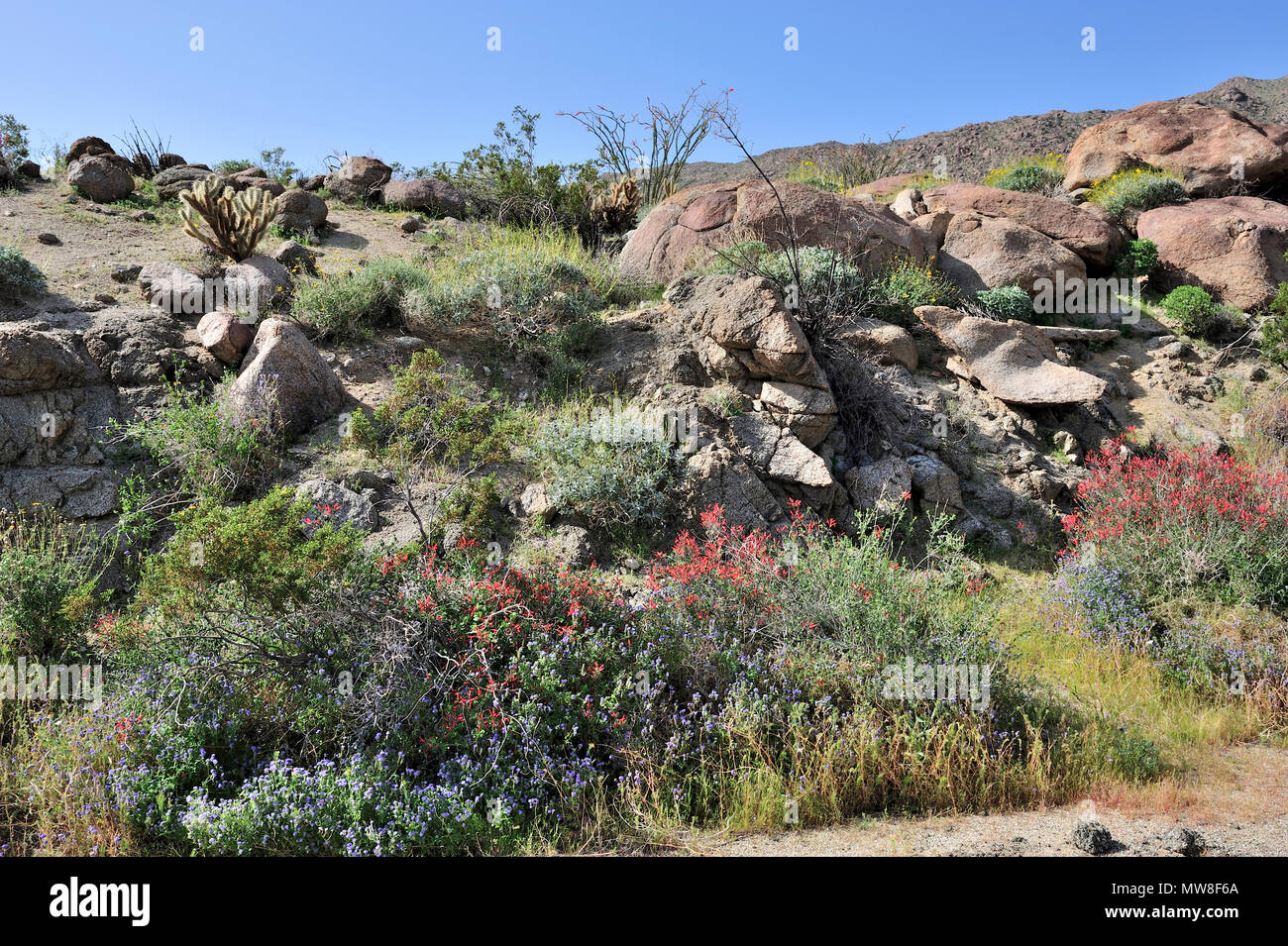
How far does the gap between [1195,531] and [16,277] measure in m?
12.5

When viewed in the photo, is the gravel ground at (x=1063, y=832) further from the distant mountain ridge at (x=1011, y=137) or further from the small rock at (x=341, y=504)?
the distant mountain ridge at (x=1011, y=137)

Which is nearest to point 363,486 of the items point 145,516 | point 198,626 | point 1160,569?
point 145,516

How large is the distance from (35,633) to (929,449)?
824 centimetres

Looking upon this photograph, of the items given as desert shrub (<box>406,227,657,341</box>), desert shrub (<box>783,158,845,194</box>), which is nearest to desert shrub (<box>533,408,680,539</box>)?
desert shrub (<box>406,227,657,341</box>)

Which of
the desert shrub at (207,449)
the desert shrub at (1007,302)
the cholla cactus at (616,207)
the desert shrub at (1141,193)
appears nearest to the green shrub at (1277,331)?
the desert shrub at (1007,302)

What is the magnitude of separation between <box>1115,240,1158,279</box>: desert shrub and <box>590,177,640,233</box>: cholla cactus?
889cm

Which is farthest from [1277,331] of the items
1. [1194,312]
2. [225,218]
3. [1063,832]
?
[225,218]

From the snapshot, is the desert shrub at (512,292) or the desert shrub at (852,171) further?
the desert shrub at (852,171)

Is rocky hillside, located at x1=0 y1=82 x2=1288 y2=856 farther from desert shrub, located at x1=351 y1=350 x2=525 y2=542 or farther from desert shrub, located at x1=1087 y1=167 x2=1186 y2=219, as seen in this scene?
desert shrub, located at x1=1087 y1=167 x2=1186 y2=219

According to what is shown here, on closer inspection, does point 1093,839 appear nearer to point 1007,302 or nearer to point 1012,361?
point 1012,361

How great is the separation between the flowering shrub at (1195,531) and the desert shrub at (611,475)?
4025 millimetres

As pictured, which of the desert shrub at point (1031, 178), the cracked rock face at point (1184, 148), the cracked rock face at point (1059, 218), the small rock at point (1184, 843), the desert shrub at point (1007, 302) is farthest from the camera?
the desert shrub at point (1031, 178)

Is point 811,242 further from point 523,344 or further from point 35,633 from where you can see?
point 35,633

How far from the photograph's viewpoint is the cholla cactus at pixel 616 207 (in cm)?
1432
